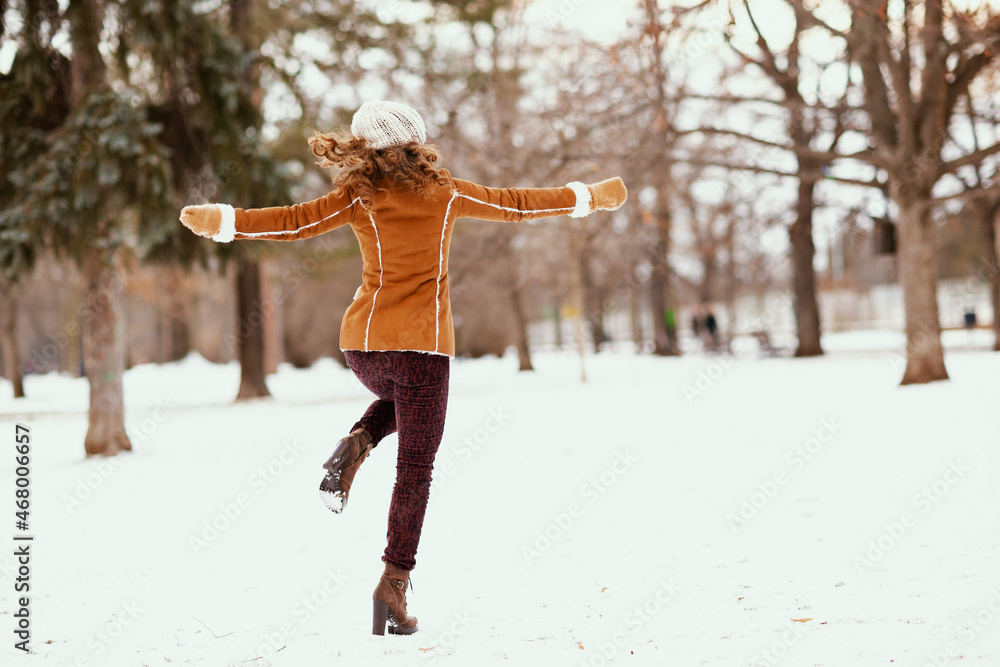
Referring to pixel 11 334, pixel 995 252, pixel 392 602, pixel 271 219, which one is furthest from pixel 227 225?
pixel 11 334

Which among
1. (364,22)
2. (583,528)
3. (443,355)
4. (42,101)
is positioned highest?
(364,22)

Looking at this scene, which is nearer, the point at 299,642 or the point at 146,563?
the point at 299,642

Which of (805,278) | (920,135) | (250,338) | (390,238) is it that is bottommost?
(250,338)

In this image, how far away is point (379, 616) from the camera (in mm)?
3375

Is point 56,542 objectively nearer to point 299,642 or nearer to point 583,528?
point 299,642

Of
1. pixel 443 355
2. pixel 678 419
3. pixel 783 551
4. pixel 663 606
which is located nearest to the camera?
pixel 443 355

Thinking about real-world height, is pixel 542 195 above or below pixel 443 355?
above

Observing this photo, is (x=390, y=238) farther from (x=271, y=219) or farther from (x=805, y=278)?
(x=805, y=278)

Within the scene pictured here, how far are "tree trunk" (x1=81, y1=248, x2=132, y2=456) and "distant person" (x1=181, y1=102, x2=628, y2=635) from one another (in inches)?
272

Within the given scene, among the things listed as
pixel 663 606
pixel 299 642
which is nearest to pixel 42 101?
pixel 299 642

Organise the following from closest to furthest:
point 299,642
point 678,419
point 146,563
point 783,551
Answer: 1. point 299,642
2. point 783,551
3. point 146,563
4. point 678,419

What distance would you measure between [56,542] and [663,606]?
171 inches

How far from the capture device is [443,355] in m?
3.14

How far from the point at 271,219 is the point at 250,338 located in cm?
1356
